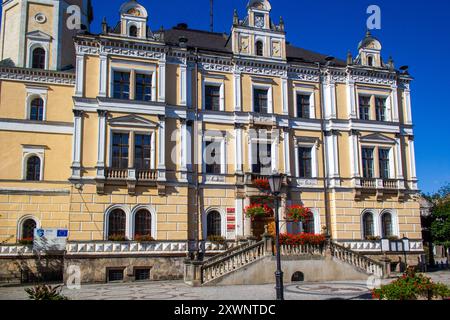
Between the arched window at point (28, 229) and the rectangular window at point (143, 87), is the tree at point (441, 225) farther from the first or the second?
the arched window at point (28, 229)

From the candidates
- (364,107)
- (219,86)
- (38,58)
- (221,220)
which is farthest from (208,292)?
(38,58)

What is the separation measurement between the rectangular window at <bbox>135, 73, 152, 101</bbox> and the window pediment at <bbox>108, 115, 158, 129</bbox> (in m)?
1.38

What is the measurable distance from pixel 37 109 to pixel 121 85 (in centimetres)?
681

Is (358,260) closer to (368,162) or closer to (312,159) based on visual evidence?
(312,159)

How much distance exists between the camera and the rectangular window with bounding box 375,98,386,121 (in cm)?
3284

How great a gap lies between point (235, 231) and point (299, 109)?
386 inches

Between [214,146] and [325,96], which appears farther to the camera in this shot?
[325,96]

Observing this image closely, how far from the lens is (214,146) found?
94.8 feet

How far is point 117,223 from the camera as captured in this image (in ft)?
85.3

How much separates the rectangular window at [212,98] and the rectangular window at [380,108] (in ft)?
39.3

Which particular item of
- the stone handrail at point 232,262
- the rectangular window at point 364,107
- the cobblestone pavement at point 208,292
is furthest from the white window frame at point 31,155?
the rectangular window at point 364,107

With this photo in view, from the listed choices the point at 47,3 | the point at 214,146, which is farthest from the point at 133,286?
the point at 47,3
